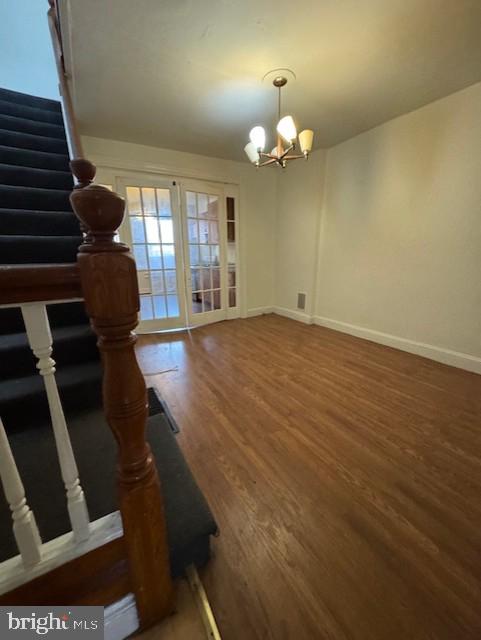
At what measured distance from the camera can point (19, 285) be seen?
494mm

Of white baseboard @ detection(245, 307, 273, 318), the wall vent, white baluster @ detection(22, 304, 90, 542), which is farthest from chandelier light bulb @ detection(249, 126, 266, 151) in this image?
white baseboard @ detection(245, 307, 273, 318)

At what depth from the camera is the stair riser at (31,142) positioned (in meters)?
2.21

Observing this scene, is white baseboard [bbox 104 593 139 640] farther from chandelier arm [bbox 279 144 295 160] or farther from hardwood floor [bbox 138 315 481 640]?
chandelier arm [bbox 279 144 295 160]

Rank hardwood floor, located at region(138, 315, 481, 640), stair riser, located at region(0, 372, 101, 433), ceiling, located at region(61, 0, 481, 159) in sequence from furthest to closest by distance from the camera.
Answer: ceiling, located at region(61, 0, 481, 159) < stair riser, located at region(0, 372, 101, 433) < hardwood floor, located at region(138, 315, 481, 640)

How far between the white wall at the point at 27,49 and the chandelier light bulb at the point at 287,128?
2841mm

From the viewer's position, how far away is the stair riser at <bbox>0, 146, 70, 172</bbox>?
6.88 ft

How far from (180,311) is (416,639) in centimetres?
375

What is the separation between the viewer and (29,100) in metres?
2.74

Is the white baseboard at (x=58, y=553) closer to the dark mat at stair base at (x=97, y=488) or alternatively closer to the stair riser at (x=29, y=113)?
the dark mat at stair base at (x=97, y=488)

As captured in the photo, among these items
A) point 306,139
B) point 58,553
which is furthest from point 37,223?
point 306,139

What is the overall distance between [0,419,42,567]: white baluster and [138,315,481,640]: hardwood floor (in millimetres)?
667

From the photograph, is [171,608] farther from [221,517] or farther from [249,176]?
[249,176]

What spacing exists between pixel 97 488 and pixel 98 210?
1065mm

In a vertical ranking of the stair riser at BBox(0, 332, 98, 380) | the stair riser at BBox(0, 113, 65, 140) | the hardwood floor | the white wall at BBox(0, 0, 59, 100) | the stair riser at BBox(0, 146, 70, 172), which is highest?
the white wall at BBox(0, 0, 59, 100)
